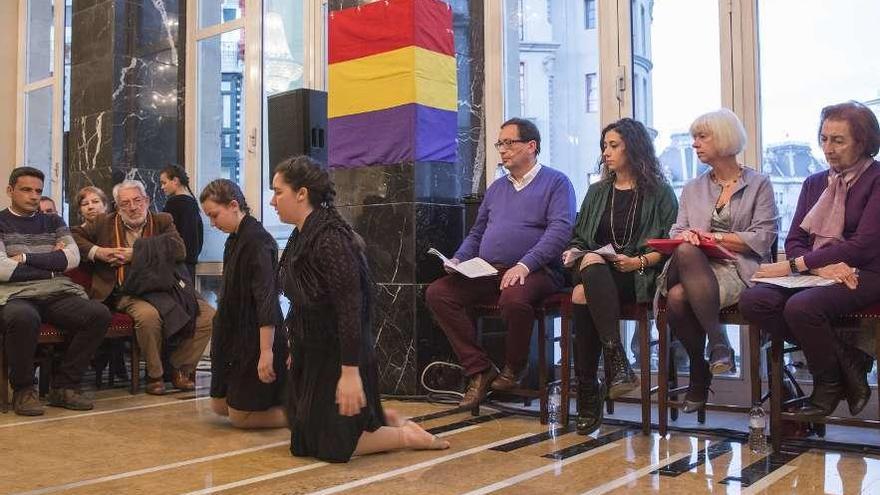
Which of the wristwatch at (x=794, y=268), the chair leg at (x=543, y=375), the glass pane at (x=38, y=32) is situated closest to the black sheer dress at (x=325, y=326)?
the chair leg at (x=543, y=375)

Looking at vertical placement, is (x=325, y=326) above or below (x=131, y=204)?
below

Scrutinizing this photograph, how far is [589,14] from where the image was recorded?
459 centimetres

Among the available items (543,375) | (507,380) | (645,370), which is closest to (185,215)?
(507,380)

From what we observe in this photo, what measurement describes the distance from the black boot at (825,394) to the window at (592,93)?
2014 mm

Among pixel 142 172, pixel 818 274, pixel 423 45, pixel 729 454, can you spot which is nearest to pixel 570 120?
pixel 423 45

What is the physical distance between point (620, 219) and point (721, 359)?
755 millimetres

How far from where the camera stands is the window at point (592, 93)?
14.9 feet

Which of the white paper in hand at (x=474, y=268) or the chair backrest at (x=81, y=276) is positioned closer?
the white paper in hand at (x=474, y=268)

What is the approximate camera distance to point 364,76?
4512 mm

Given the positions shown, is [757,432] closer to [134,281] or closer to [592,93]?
[592,93]

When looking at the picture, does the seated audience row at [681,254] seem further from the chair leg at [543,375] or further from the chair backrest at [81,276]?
the chair backrest at [81,276]

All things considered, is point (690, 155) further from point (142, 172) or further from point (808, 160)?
point (142, 172)

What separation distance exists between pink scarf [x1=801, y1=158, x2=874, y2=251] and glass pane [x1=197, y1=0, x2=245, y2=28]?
4744 mm

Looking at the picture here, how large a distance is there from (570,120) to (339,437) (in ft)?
8.02
